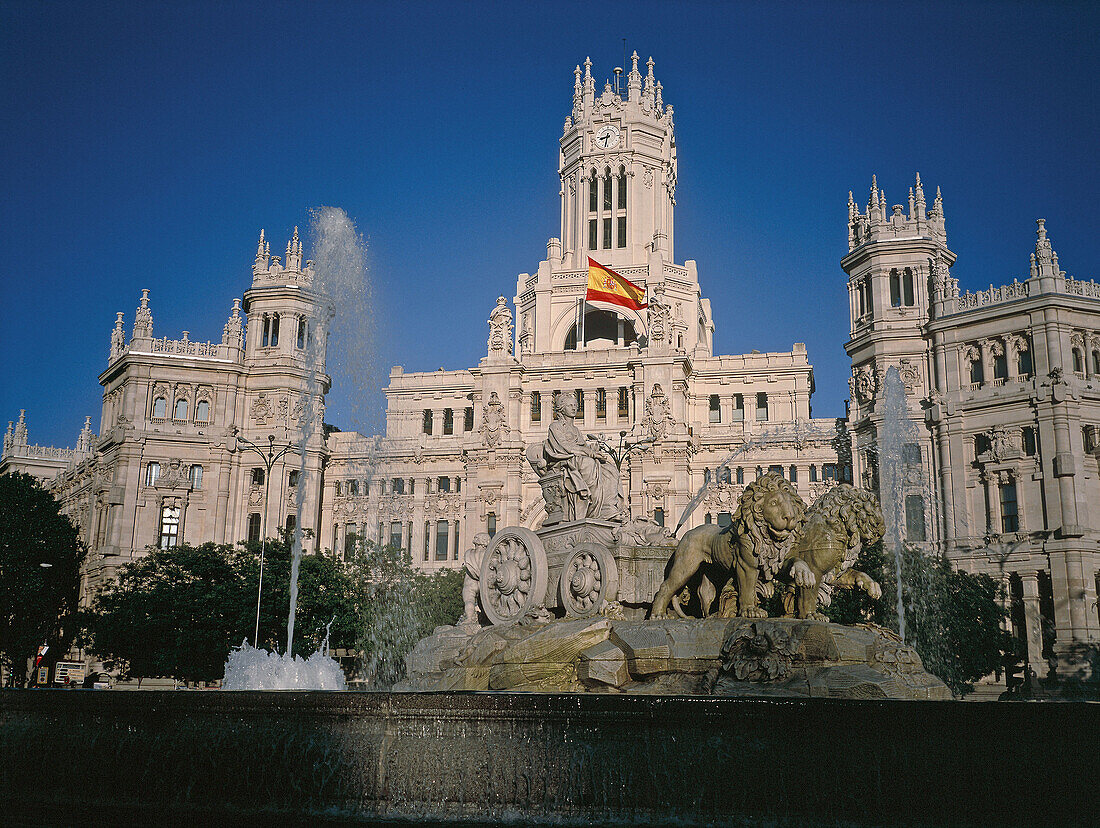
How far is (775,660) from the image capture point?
12.7m

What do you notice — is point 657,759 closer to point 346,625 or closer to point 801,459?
point 346,625

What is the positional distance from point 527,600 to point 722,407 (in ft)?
203

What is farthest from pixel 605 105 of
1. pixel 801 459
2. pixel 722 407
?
pixel 801 459

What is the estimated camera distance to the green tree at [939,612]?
4106cm

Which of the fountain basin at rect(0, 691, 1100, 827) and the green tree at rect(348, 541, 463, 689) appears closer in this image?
the fountain basin at rect(0, 691, 1100, 827)

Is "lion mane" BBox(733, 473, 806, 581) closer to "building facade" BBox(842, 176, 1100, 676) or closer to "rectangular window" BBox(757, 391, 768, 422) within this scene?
"building facade" BBox(842, 176, 1100, 676)

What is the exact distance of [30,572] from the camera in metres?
57.5

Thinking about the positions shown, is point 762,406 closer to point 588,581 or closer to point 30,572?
point 30,572

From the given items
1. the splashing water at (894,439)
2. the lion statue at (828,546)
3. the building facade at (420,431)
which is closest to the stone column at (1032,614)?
the splashing water at (894,439)

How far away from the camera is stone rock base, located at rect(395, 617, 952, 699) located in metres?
12.5

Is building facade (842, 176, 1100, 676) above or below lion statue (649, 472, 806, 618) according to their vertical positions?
above

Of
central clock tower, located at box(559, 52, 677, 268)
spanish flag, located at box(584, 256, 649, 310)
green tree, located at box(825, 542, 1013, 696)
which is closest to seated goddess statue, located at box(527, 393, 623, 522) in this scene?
green tree, located at box(825, 542, 1013, 696)

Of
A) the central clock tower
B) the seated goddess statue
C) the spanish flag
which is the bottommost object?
the seated goddess statue

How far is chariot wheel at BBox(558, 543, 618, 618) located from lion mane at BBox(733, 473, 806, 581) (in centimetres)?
232
